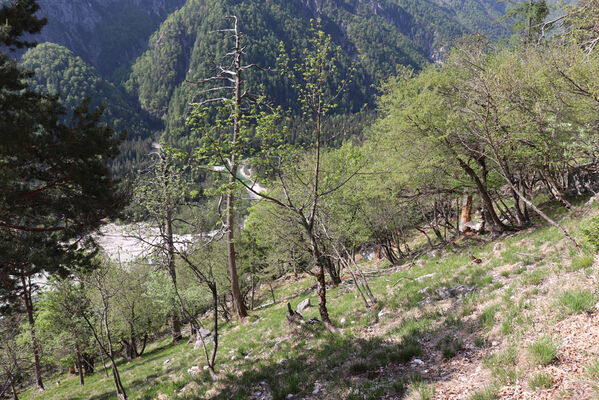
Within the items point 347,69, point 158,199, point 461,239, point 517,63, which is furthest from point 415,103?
point 158,199

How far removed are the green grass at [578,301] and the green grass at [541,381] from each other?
2.10 meters

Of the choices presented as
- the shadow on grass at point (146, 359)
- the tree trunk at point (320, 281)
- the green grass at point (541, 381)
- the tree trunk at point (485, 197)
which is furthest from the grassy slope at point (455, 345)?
the shadow on grass at point (146, 359)

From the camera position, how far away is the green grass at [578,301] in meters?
5.46

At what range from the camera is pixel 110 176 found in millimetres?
10594

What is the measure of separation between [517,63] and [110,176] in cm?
1908

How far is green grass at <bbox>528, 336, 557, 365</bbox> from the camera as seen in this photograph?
4574 millimetres

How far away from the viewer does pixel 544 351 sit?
4676mm

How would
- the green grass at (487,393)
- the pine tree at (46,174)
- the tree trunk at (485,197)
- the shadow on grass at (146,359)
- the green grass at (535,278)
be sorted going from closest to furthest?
the green grass at (487,393), the green grass at (535,278), the pine tree at (46,174), the tree trunk at (485,197), the shadow on grass at (146,359)

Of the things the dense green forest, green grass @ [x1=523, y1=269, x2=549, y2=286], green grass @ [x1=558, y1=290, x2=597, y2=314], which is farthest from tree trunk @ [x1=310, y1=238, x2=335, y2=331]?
green grass @ [x1=558, y1=290, x2=597, y2=314]

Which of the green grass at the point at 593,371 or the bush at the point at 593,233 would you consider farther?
the bush at the point at 593,233

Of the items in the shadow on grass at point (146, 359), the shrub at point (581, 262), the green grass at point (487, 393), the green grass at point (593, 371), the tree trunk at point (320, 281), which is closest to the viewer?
the green grass at point (593, 371)

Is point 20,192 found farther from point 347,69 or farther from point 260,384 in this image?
point 347,69

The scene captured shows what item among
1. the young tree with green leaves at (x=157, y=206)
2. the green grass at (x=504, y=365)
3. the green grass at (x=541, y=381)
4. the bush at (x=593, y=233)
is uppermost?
the young tree with green leaves at (x=157, y=206)

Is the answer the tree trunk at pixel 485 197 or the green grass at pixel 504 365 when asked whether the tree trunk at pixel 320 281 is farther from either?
the tree trunk at pixel 485 197
